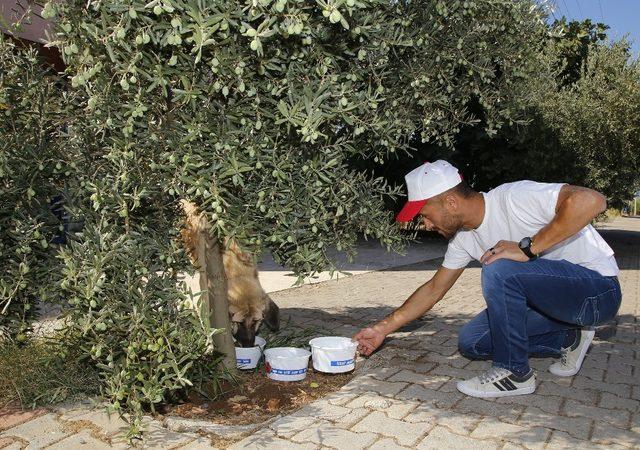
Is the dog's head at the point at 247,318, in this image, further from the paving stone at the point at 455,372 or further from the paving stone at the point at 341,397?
the paving stone at the point at 455,372

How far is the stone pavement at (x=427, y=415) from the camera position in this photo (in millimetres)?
3488

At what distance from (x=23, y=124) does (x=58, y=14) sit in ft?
2.80

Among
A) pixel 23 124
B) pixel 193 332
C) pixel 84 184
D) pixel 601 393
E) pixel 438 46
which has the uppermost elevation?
pixel 438 46

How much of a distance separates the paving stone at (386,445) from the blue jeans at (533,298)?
1241 mm

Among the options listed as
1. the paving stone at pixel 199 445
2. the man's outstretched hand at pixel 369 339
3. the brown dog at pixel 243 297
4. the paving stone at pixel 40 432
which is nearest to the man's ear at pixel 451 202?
the man's outstretched hand at pixel 369 339

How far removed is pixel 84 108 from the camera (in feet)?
11.8

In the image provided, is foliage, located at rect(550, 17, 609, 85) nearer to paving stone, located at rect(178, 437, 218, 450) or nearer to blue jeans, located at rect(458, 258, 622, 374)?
blue jeans, located at rect(458, 258, 622, 374)

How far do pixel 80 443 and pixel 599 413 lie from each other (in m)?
3.13

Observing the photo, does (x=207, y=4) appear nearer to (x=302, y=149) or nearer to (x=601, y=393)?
(x=302, y=149)

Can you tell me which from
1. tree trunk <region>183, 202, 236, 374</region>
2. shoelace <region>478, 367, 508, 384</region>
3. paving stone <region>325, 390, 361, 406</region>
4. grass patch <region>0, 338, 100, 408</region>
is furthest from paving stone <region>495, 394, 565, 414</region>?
grass patch <region>0, 338, 100, 408</region>

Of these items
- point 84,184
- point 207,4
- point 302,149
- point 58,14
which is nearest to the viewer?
point 207,4

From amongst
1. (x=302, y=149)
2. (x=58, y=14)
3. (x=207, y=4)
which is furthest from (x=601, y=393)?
(x=58, y=14)

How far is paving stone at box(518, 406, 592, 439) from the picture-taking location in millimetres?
3715

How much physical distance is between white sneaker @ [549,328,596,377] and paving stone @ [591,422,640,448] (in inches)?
37.4
